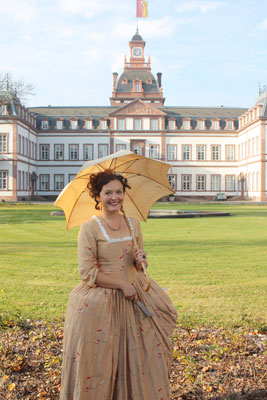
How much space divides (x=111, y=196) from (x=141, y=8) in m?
74.9

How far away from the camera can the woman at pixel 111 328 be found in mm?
2906

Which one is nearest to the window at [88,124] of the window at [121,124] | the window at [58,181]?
the window at [121,124]

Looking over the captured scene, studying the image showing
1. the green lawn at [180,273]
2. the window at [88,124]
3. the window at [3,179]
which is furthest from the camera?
the window at [88,124]

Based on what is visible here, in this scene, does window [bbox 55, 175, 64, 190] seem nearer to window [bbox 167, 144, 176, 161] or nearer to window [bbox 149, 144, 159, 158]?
window [bbox 149, 144, 159, 158]

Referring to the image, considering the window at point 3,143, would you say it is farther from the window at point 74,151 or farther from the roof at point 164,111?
the window at point 74,151

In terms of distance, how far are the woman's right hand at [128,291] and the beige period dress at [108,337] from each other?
0.04 m

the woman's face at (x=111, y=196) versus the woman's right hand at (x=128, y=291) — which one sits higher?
the woman's face at (x=111, y=196)

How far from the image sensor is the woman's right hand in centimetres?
296

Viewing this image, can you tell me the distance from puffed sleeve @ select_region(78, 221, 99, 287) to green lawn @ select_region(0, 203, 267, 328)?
268 cm

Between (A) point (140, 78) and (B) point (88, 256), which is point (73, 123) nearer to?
(A) point (140, 78)

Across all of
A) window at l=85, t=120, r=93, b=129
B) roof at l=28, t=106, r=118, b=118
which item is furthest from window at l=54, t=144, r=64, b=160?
window at l=85, t=120, r=93, b=129

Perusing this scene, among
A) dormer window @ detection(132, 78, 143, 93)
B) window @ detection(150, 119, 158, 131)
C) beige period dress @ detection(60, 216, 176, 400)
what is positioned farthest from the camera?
dormer window @ detection(132, 78, 143, 93)

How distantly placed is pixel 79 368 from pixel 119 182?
4.19 ft

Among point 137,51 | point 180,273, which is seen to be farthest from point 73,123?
point 180,273
